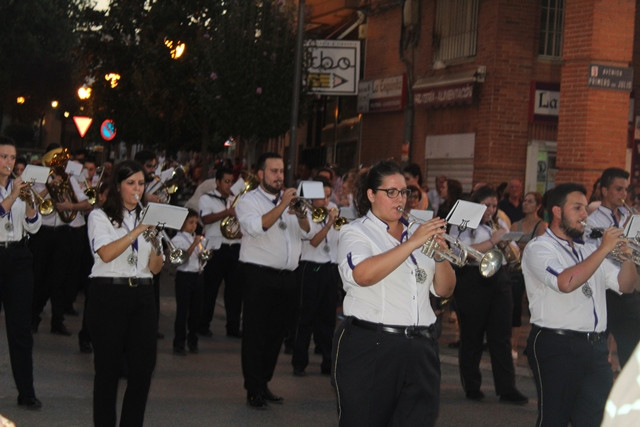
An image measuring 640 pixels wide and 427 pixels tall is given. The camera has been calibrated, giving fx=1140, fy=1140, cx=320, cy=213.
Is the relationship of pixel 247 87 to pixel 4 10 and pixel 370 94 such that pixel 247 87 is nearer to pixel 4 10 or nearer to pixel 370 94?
pixel 370 94

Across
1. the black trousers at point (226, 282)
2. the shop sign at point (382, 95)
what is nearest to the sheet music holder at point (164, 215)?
the black trousers at point (226, 282)

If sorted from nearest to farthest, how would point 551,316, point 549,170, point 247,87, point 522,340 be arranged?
point 551,316 → point 522,340 → point 549,170 → point 247,87

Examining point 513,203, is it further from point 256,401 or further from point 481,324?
point 256,401

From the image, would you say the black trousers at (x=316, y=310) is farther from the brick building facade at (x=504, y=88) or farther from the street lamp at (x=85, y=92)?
the street lamp at (x=85, y=92)

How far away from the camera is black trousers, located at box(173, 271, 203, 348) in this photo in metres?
12.1

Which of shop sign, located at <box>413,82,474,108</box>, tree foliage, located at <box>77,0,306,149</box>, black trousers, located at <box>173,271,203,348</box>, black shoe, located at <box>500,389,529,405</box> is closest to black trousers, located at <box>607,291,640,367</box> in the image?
black shoe, located at <box>500,389,529,405</box>

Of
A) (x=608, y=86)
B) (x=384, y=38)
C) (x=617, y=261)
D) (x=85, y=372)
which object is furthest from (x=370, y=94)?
(x=617, y=261)

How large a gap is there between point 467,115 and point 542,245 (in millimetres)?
14308

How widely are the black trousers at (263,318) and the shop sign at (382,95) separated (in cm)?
1443

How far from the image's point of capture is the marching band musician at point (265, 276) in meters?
9.30

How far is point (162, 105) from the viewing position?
28.9 metres

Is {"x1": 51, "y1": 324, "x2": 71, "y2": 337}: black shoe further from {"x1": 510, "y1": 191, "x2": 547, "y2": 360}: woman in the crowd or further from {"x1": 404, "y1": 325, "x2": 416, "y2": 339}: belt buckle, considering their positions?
{"x1": 404, "y1": 325, "x2": 416, "y2": 339}: belt buckle

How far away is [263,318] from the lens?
9.34 metres

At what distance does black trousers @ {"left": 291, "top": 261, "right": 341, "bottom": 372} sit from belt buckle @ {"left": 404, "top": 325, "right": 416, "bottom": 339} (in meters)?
5.47
